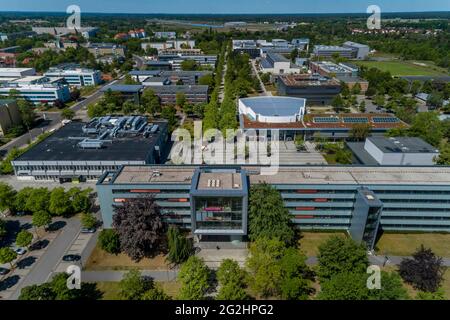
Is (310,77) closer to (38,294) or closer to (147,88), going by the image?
(147,88)

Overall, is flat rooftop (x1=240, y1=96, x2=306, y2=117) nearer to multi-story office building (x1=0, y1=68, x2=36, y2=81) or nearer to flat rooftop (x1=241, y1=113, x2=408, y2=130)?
flat rooftop (x1=241, y1=113, x2=408, y2=130)

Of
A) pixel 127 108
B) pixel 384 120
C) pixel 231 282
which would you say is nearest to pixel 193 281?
pixel 231 282

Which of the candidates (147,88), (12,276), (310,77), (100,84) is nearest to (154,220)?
(12,276)

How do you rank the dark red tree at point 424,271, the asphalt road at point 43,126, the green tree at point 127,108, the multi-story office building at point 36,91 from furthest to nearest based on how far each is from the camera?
the multi-story office building at point 36,91 → the green tree at point 127,108 → the asphalt road at point 43,126 → the dark red tree at point 424,271

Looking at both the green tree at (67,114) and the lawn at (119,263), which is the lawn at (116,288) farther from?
the green tree at (67,114)

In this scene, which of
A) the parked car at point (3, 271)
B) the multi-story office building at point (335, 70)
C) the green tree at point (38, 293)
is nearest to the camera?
the green tree at point (38, 293)

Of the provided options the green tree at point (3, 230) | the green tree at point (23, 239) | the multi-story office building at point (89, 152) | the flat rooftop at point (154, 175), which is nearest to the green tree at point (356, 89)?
the multi-story office building at point (89, 152)

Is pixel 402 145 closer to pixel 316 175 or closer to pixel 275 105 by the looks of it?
pixel 316 175
